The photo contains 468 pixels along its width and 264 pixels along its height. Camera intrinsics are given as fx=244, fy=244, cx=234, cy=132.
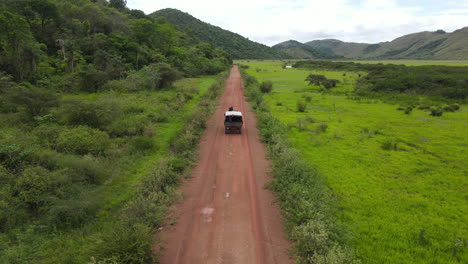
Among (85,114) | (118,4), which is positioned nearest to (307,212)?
(85,114)

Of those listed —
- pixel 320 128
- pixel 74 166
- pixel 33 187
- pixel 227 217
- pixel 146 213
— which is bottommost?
pixel 227 217

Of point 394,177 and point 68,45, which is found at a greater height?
point 68,45

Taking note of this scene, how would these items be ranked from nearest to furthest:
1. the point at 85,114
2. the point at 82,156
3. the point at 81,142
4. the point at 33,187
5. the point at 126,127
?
1. the point at 33,187
2. the point at 82,156
3. the point at 81,142
4. the point at 85,114
5. the point at 126,127

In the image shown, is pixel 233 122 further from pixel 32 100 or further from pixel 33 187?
pixel 32 100

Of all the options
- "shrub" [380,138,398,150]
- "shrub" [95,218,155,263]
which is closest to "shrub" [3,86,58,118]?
"shrub" [95,218,155,263]

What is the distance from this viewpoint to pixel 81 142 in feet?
50.8

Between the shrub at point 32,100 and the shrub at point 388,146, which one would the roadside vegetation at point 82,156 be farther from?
the shrub at point 388,146

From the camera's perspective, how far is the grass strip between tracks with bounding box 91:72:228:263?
747 cm

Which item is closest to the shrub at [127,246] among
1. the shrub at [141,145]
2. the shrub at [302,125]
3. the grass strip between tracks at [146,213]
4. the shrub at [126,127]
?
the grass strip between tracks at [146,213]

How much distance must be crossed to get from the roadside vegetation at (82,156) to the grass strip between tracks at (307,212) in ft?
17.0

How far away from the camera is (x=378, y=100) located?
4566 centimetres

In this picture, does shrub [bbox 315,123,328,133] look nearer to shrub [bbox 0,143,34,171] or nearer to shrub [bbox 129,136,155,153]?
shrub [bbox 129,136,155,153]

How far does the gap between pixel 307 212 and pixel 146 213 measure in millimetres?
6580

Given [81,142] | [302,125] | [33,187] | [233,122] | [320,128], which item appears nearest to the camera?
[33,187]
